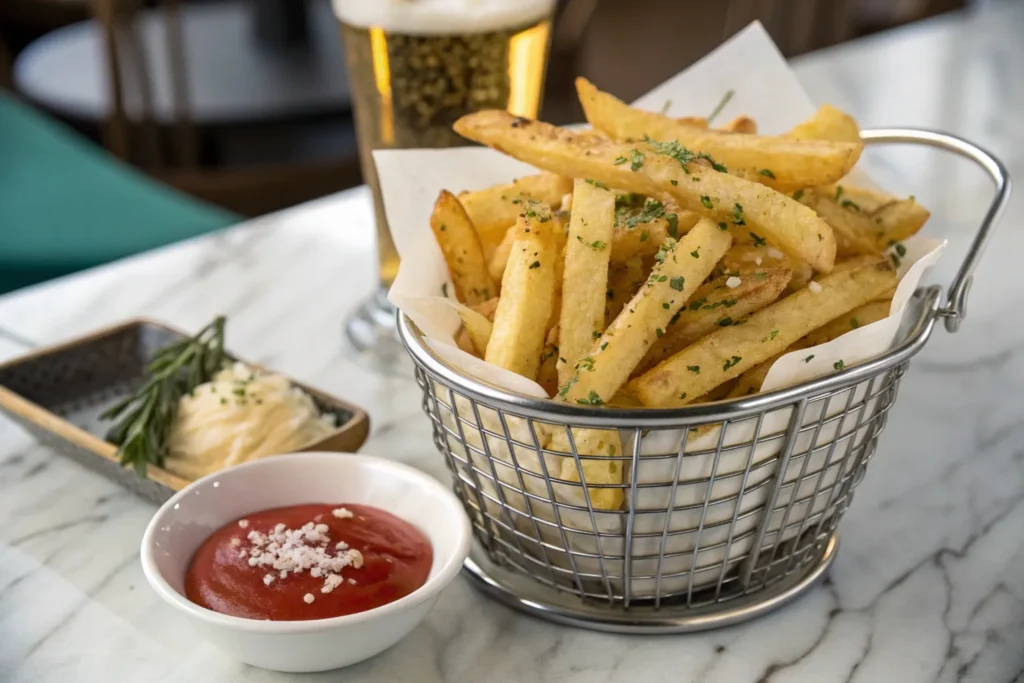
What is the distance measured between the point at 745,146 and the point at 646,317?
27cm

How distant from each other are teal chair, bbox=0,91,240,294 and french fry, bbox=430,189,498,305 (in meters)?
1.76

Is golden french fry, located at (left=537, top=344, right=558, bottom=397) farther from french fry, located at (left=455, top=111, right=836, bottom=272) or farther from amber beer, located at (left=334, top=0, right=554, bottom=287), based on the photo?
amber beer, located at (left=334, top=0, right=554, bottom=287)

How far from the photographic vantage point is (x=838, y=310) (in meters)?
1.07

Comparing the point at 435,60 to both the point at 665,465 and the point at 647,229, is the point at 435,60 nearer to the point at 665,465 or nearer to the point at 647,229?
the point at 647,229

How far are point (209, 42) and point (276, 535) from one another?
12.9 ft

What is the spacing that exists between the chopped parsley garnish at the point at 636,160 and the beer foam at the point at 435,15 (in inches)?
24.2

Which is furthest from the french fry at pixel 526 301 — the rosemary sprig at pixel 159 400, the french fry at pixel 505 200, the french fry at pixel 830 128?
the rosemary sprig at pixel 159 400

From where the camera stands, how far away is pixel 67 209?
284cm

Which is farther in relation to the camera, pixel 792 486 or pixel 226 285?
pixel 226 285

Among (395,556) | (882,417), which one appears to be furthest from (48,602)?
(882,417)

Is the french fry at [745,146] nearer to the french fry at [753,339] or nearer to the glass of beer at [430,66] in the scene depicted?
the french fry at [753,339]

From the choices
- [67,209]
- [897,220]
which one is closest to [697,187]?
[897,220]

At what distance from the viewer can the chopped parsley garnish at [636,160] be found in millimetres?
1084

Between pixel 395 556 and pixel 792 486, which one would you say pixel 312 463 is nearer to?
pixel 395 556
